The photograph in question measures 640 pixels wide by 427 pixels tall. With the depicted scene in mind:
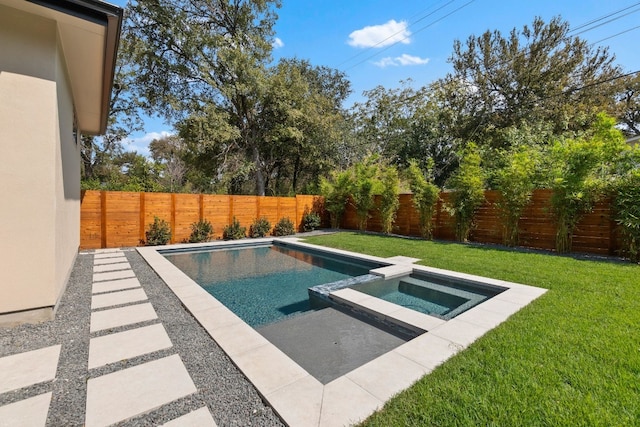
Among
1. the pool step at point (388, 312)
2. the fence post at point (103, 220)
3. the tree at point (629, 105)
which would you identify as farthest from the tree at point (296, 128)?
the tree at point (629, 105)

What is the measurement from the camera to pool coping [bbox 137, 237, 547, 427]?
2.01 m

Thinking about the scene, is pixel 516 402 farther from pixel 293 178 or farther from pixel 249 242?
pixel 293 178

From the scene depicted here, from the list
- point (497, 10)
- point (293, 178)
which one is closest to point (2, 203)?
point (497, 10)

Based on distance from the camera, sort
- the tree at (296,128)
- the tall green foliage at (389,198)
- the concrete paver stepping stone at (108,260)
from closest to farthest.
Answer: the concrete paver stepping stone at (108,260)
the tall green foliage at (389,198)
the tree at (296,128)

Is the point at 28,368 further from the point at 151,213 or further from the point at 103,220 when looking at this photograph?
the point at 151,213

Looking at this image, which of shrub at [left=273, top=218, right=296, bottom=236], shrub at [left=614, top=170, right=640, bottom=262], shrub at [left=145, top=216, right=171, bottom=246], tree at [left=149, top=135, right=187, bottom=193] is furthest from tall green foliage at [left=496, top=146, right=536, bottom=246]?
tree at [left=149, top=135, right=187, bottom=193]

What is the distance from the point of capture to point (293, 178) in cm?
2220

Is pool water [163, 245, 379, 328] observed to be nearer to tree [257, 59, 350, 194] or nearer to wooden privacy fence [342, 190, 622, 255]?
wooden privacy fence [342, 190, 622, 255]

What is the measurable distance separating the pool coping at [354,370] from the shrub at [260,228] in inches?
308

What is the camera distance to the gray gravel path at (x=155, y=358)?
1.97 m

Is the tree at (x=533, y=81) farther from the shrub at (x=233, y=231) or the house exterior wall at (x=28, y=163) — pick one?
the house exterior wall at (x=28, y=163)

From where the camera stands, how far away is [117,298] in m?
4.35

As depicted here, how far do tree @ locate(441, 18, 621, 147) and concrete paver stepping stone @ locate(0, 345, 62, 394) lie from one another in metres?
19.3

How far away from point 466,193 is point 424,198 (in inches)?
62.2
